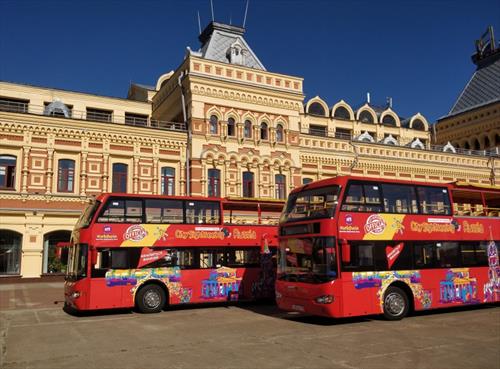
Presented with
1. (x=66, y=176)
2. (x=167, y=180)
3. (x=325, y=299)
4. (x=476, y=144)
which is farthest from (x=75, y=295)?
(x=476, y=144)

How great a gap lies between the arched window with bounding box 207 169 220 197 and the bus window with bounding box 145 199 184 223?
1352 centimetres

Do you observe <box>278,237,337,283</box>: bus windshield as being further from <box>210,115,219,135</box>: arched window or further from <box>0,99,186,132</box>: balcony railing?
<box>0,99,186,132</box>: balcony railing

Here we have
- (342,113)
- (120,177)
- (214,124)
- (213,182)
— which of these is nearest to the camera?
(120,177)

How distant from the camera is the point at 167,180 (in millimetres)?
29953

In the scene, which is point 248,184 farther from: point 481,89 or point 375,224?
point 481,89

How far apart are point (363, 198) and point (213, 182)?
17601mm

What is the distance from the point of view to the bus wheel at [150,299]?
15.7 m

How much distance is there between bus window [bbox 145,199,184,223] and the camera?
16.0m

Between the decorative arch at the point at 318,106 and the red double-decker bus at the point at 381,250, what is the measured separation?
25600 mm

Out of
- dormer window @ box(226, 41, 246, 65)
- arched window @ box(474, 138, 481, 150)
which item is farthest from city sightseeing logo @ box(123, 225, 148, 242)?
arched window @ box(474, 138, 481, 150)

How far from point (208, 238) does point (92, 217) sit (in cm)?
400

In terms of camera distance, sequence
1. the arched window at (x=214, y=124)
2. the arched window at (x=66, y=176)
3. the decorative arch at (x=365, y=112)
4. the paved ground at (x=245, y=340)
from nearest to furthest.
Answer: the paved ground at (x=245, y=340)
the arched window at (x=66, y=176)
the arched window at (x=214, y=124)
the decorative arch at (x=365, y=112)

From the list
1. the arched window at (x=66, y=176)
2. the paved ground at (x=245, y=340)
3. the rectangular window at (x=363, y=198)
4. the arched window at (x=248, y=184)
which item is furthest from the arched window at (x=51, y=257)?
the rectangular window at (x=363, y=198)

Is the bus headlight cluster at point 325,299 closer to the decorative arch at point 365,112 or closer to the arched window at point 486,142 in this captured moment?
the decorative arch at point 365,112
